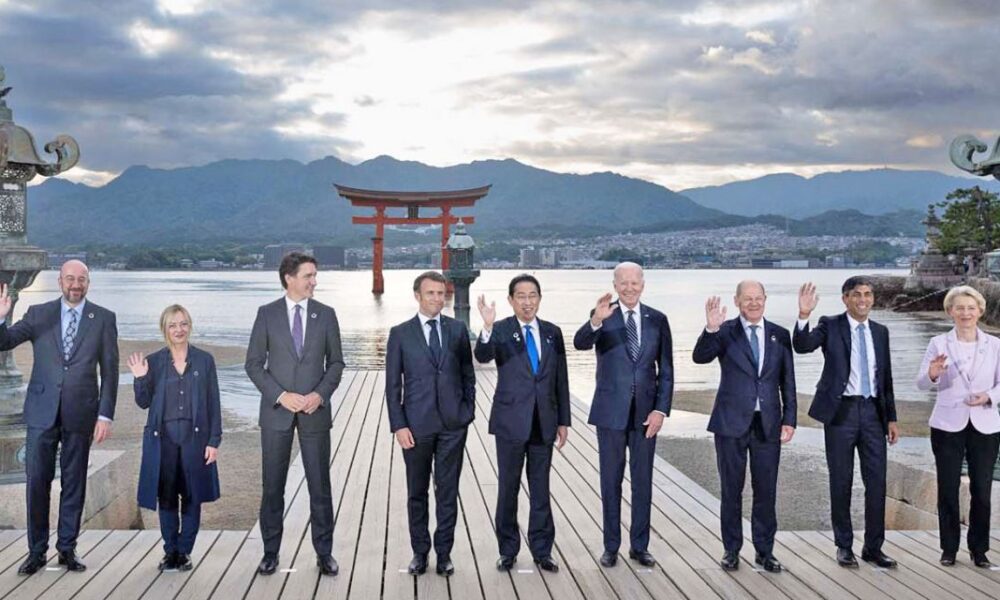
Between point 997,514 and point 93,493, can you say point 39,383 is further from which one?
point 997,514

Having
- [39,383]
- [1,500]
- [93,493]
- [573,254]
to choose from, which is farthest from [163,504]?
[573,254]

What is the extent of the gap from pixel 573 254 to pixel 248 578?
17818cm

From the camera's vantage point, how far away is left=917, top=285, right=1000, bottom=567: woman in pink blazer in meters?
4.67

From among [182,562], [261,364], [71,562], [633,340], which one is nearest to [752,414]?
[633,340]

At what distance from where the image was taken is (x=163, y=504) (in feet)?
14.9

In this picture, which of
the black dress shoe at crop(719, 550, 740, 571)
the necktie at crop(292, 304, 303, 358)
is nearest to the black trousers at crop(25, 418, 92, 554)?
the necktie at crop(292, 304, 303, 358)

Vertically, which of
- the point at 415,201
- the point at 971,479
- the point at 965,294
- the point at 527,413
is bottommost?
the point at 971,479

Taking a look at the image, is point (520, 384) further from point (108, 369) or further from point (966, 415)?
point (966, 415)

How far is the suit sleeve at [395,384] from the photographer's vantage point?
4473 mm

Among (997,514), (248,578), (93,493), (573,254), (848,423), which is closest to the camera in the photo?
(248,578)

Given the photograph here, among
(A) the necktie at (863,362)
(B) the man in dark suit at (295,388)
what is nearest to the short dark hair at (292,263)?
(B) the man in dark suit at (295,388)

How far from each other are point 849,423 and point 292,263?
3098 millimetres

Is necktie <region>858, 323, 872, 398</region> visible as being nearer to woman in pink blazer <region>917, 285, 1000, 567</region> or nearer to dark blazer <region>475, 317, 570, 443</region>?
Result: woman in pink blazer <region>917, 285, 1000, 567</region>

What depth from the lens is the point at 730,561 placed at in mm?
4582
